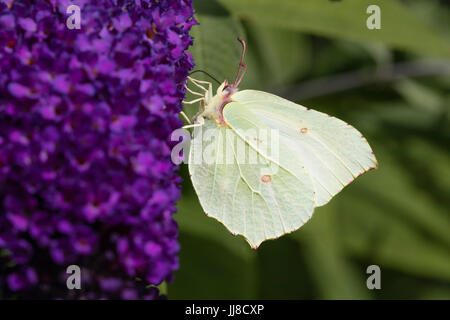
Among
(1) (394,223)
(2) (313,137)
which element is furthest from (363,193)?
(2) (313,137)

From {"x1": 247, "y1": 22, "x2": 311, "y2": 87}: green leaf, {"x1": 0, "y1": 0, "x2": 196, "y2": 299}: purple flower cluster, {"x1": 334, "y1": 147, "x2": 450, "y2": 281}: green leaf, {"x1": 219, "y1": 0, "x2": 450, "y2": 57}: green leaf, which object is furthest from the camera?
{"x1": 247, "y1": 22, "x2": 311, "y2": 87}: green leaf

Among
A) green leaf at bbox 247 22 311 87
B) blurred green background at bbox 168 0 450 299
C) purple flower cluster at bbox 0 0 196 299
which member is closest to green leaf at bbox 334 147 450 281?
blurred green background at bbox 168 0 450 299

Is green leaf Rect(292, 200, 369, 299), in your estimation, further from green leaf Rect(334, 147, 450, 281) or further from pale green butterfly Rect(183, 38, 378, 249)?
pale green butterfly Rect(183, 38, 378, 249)

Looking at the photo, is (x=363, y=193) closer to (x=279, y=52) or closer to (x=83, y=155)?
(x=279, y=52)

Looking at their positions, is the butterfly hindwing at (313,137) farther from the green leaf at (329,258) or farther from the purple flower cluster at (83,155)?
the green leaf at (329,258)

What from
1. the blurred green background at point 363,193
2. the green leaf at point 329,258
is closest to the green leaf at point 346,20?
the blurred green background at point 363,193
